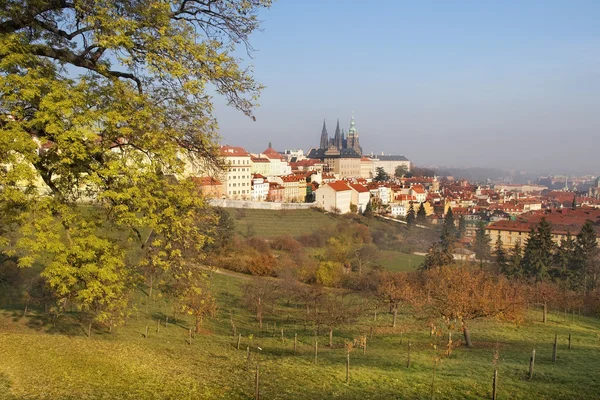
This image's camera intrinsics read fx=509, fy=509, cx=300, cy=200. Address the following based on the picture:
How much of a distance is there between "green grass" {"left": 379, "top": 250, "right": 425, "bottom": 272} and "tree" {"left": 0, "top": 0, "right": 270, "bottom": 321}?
151 ft

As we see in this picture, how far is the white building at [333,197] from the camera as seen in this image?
94.9m

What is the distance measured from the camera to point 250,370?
1048cm

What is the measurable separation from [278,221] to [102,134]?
68.2 meters

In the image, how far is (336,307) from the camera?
25.5 m

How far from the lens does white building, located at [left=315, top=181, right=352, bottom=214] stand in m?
94.9

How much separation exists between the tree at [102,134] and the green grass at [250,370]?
5.64ft

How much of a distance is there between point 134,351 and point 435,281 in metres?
20.2

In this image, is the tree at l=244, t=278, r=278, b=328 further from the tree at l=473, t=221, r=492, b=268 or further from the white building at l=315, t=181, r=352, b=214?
the white building at l=315, t=181, r=352, b=214

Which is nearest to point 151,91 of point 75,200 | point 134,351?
point 75,200

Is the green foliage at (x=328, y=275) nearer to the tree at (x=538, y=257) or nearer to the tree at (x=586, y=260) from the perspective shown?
the tree at (x=538, y=257)

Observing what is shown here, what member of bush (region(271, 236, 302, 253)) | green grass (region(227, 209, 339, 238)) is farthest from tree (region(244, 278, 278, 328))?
green grass (region(227, 209, 339, 238))

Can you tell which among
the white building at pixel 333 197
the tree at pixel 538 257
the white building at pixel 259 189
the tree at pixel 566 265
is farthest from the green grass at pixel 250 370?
the white building at pixel 333 197

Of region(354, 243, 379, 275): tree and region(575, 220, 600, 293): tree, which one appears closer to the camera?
region(575, 220, 600, 293): tree

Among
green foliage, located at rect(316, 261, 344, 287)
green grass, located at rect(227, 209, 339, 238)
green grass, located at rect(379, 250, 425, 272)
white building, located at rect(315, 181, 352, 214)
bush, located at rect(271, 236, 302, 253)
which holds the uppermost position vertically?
white building, located at rect(315, 181, 352, 214)
